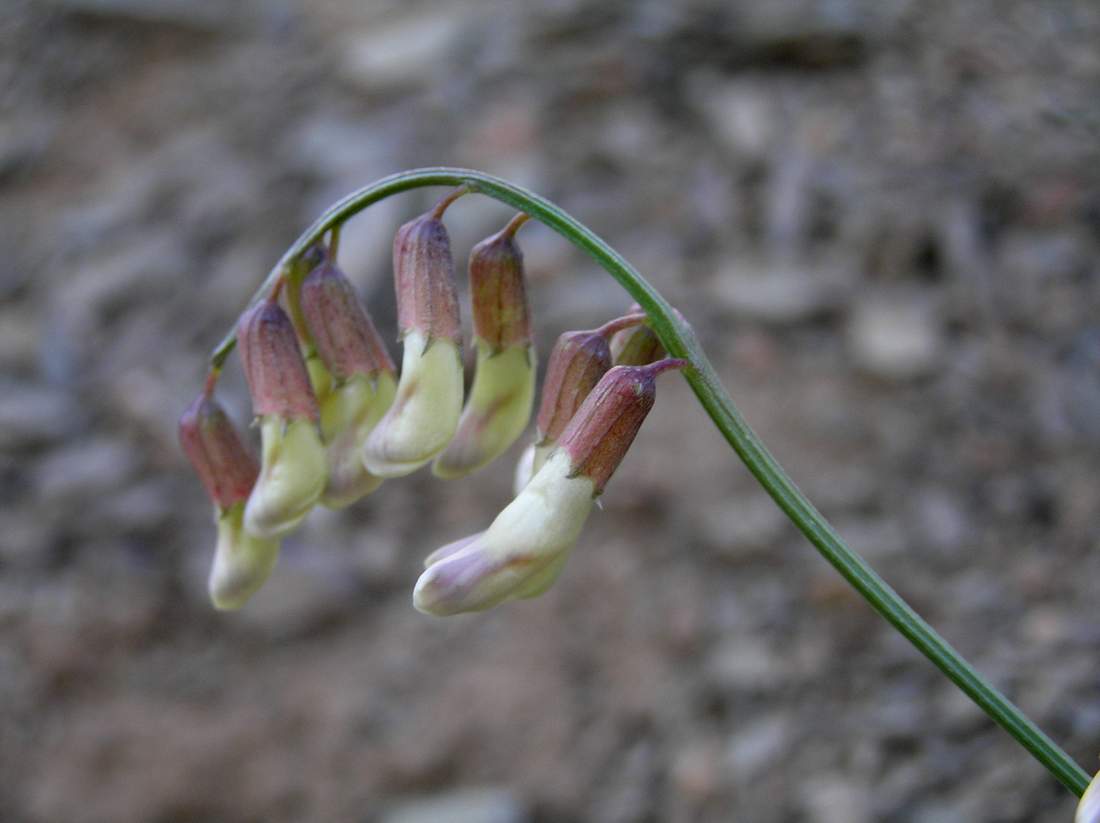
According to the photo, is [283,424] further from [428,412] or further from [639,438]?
[639,438]

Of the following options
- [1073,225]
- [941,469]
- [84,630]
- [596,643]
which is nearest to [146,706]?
[84,630]

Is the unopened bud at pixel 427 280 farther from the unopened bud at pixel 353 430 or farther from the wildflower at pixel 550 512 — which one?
the wildflower at pixel 550 512

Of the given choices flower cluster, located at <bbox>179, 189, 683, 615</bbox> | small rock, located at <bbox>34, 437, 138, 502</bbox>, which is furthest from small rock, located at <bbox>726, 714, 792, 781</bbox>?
small rock, located at <bbox>34, 437, 138, 502</bbox>

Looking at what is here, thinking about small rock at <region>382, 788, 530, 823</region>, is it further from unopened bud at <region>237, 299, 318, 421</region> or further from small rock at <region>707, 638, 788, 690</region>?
unopened bud at <region>237, 299, 318, 421</region>

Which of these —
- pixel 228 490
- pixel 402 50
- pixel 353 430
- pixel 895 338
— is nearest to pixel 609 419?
pixel 353 430

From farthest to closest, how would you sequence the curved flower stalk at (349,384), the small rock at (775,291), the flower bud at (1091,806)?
the small rock at (775,291) → the curved flower stalk at (349,384) → the flower bud at (1091,806)

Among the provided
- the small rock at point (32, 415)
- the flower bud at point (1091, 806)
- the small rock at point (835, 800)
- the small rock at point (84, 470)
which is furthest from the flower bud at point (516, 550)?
the small rock at point (32, 415)
